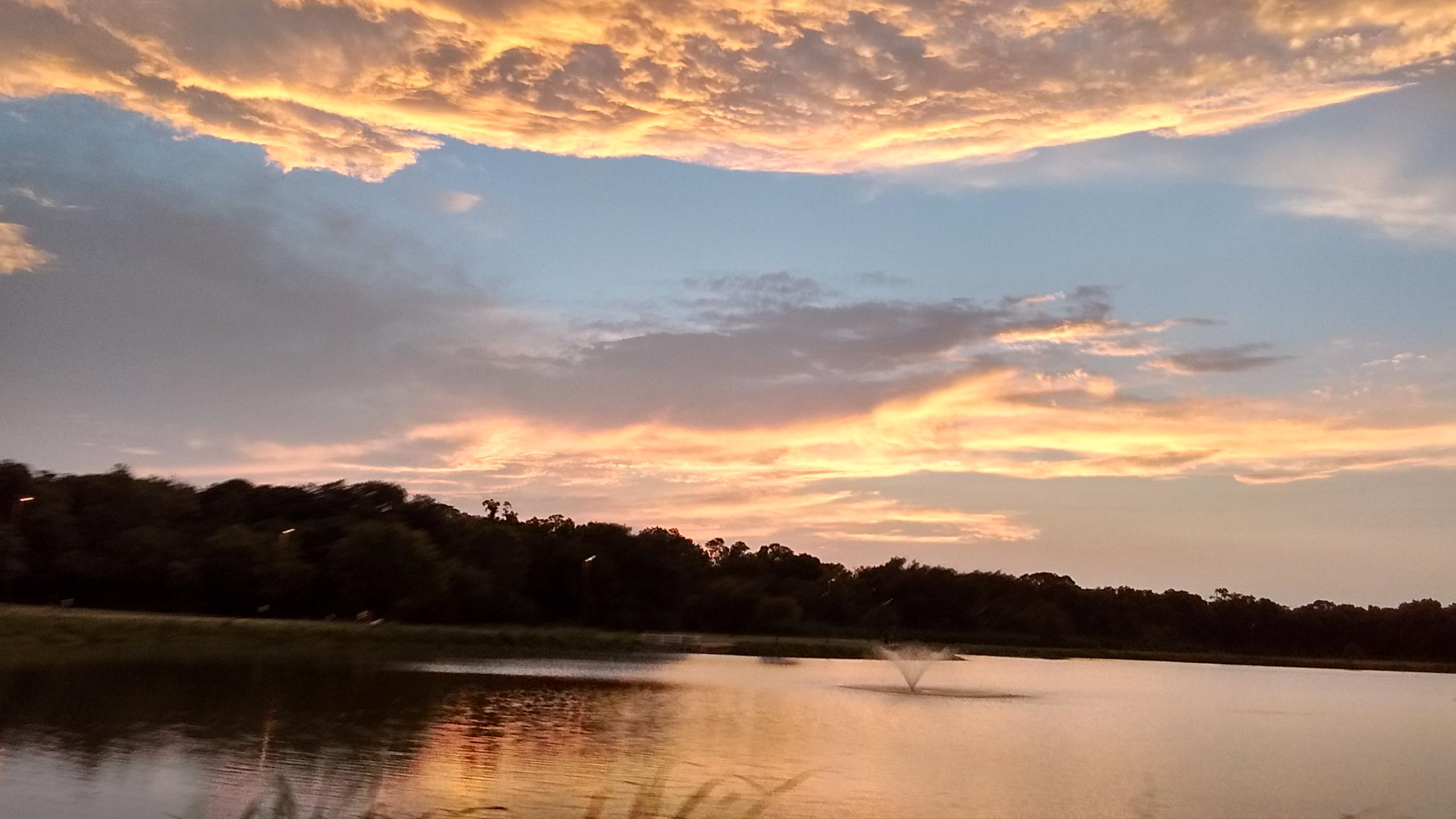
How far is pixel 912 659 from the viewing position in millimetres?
88375

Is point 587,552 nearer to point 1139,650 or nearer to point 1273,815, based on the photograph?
point 1139,650

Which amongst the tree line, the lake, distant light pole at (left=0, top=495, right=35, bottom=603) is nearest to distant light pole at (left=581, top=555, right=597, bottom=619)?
the tree line

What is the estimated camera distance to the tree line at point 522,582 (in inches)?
3098

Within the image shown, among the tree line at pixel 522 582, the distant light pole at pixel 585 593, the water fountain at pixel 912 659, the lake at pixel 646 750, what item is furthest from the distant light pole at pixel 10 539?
the water fountain at pixel 912 659

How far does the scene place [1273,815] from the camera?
25344 millimetres

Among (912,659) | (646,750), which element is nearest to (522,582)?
(912,659)

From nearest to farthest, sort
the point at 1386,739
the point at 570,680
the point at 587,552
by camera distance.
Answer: the point at 1386,739 < the point at 570,680 < the point at 587,552

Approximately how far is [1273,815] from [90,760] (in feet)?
77.1

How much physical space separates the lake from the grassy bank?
5706mm

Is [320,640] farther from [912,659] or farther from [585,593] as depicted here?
[585,593]

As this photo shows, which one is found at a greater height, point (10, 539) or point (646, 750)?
point (10, 539)

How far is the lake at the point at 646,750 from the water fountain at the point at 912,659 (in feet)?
35.3

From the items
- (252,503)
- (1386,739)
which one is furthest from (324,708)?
(252,503)

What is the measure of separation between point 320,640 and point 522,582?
45251mm
